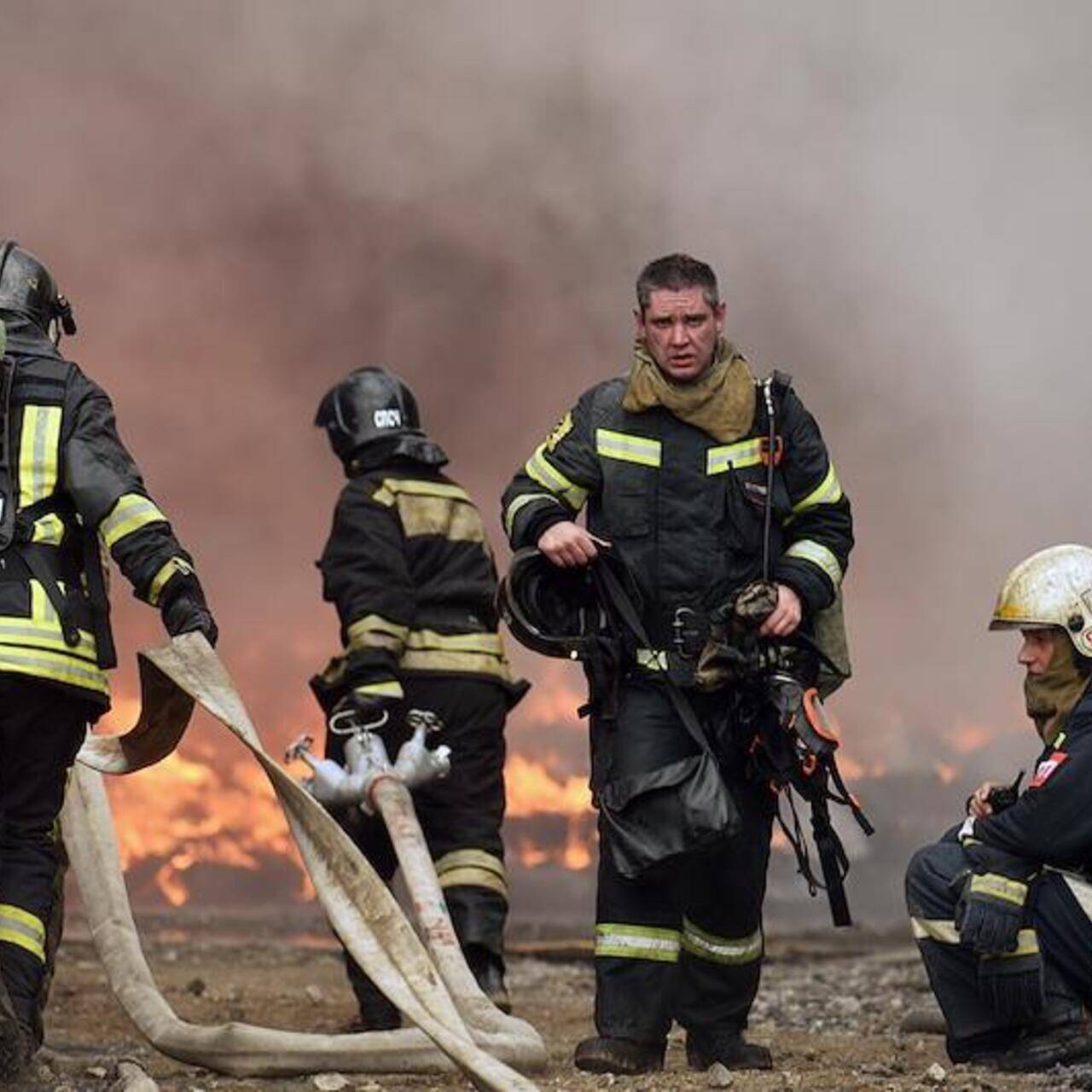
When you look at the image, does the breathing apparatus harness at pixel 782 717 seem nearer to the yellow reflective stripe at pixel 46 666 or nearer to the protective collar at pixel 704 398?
the protective collar at pixel 704 398

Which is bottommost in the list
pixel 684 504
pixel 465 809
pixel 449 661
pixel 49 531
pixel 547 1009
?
pixel 547 1009

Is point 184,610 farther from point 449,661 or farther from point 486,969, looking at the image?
point 486,969

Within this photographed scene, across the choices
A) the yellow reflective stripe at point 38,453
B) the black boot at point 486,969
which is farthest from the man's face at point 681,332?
the black boot at point 486,969

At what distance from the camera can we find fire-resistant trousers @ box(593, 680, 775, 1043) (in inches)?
249

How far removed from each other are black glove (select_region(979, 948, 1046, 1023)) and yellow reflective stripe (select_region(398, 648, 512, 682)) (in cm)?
285

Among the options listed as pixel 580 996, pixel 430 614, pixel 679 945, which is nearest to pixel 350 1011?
pixel 580 996

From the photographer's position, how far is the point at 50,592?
5762 mm

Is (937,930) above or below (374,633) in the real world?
Result: below

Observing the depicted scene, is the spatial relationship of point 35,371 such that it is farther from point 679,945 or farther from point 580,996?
point 580,996

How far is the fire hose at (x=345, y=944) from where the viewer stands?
18.4ft

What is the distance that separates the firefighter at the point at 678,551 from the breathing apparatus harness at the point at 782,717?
0.05 m

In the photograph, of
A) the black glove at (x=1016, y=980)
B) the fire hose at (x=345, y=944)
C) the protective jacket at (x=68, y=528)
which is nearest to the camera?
the fire hose at (x=345, y=944)

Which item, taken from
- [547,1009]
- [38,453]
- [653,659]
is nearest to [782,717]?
[653,659]

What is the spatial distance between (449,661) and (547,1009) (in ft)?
8.29
